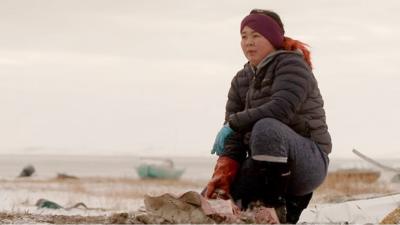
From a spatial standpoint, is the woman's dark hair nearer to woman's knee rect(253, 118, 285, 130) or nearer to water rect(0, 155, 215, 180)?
woman's knee rect(253, 118, 285, 130)

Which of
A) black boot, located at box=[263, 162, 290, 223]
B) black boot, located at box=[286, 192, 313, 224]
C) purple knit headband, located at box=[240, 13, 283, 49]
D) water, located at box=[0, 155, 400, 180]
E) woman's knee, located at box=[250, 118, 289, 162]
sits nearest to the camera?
woman's knee, located at box=[250, 118, 289, 162]

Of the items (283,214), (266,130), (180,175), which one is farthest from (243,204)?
(180,175)

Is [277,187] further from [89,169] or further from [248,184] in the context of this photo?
[89,169]

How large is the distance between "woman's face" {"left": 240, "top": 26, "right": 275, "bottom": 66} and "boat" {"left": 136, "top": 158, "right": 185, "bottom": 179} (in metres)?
26.1

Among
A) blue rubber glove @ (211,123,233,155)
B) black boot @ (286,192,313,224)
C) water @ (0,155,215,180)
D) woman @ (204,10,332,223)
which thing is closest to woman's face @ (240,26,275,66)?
woman @ (204,10,332,223)

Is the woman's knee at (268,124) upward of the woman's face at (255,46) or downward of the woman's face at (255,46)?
downward

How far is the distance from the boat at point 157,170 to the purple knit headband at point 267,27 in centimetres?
2608

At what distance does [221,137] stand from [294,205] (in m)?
0.56

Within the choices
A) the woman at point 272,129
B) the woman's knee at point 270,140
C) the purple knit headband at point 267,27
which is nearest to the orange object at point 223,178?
the woman at point 272,129

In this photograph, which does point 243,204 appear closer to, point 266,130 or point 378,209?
point 266,130

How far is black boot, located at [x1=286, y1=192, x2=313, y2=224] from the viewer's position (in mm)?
5113

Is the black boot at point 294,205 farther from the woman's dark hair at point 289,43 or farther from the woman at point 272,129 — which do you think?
the woman's dark hair at point 289,43

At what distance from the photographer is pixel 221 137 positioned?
16.6 feet

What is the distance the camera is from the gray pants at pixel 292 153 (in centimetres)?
466
